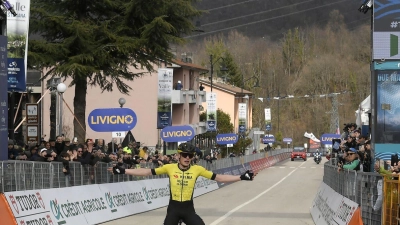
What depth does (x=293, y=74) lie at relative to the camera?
148m

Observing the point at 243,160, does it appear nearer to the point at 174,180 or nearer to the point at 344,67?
the point at 174,180

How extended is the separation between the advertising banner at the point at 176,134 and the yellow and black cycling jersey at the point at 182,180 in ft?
76.2

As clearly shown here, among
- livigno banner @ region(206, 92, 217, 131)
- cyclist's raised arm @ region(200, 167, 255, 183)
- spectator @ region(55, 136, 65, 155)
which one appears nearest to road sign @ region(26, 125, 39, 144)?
spectator @ region(55, 136, 65, 155)

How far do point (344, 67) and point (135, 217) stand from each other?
398ft

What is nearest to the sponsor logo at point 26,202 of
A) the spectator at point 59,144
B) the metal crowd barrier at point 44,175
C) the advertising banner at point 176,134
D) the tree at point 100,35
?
the metal crowd barrier at point 44,175

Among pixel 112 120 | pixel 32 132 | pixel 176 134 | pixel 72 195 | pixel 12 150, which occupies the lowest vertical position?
pixel 72 195

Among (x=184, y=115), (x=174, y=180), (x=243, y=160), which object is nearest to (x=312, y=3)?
(x=184, y=115)

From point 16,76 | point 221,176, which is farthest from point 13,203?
point 16,76

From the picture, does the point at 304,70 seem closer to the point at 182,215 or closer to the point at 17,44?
the point at 17,44

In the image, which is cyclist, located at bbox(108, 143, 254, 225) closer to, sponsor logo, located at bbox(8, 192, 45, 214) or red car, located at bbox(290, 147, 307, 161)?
sponsor logo, located at bbox(8, 192, 45, 214)

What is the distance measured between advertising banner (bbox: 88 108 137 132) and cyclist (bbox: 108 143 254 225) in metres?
13.1

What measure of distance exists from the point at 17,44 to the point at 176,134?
46.1 ft

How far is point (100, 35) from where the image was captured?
32.9 m

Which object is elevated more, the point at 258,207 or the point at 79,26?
the point at 79,26
